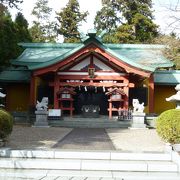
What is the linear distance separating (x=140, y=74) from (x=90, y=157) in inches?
511

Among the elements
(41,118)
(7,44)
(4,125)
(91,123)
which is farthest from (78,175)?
(7,44)

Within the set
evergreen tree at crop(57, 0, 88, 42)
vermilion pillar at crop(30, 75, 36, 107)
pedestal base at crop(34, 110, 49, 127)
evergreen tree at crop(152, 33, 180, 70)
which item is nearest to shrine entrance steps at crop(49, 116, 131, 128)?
pedestal base at crop(34, 110, 49, 127)

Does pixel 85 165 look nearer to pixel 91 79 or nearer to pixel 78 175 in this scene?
pixel 78 175

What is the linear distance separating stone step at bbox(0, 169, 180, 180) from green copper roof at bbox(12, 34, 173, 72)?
13.6m

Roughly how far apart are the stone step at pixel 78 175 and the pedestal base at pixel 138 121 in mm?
11383

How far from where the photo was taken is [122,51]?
28.6 m

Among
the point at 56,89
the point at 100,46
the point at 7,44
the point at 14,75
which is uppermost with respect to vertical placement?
the point at 7,44

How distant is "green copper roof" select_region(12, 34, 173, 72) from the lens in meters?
22.6

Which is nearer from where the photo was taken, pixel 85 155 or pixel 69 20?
pixel 85 155

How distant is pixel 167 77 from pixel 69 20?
25639 millimetres

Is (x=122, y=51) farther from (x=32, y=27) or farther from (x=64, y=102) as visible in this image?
(x=32, y=27)

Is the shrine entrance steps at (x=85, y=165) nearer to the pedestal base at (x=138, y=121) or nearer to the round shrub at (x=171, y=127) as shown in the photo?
the round shrub at (x=171, y=127)

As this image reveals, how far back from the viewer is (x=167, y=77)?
2670cm

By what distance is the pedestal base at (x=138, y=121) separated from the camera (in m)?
21.0
